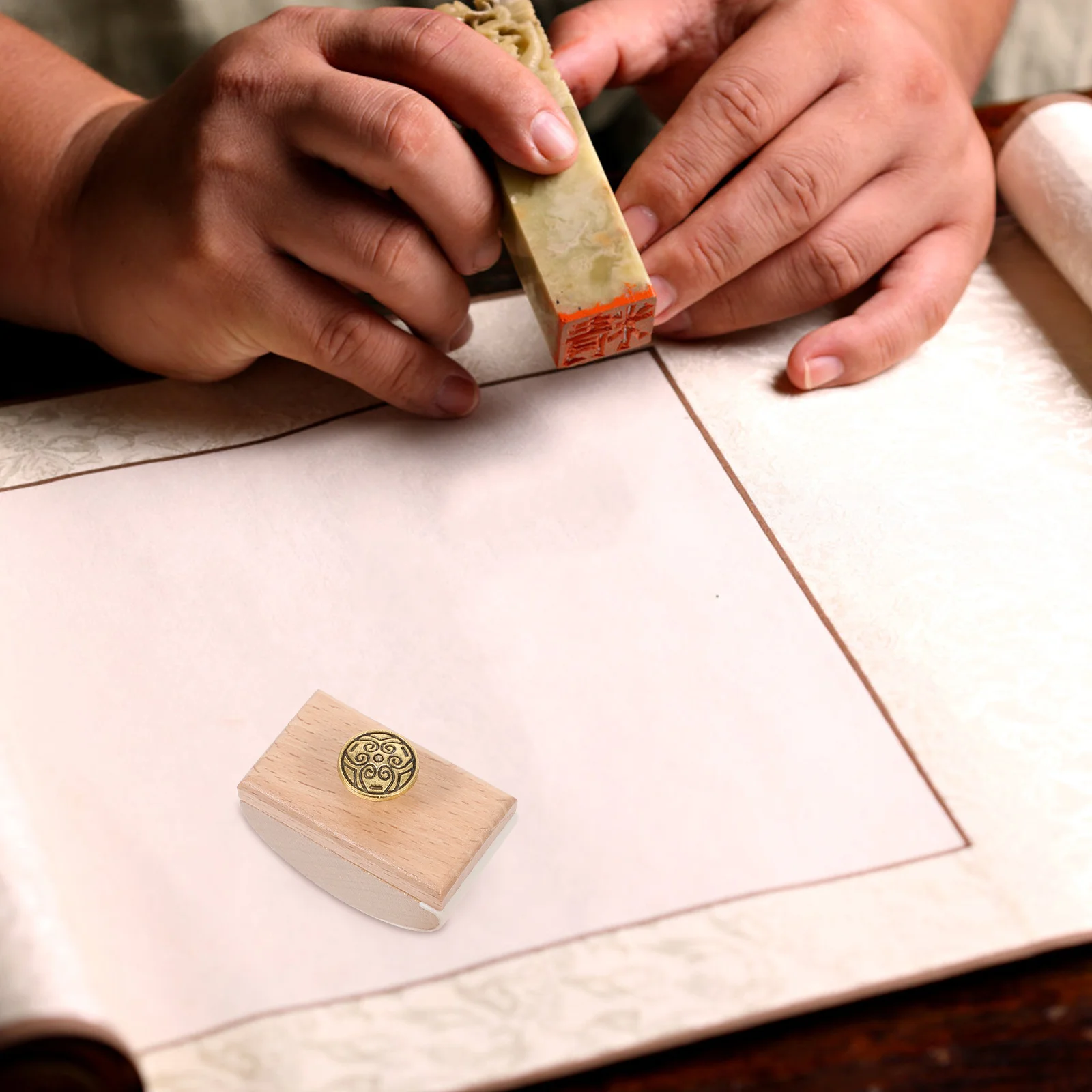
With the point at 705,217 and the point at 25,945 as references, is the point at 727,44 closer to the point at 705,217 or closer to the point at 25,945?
the point at 705,217

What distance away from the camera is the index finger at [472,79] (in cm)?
66

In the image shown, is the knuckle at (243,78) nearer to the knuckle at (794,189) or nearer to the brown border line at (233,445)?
the brown border line at (233,445)

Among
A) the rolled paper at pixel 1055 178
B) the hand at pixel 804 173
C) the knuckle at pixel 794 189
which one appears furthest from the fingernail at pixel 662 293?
the rolled paper at pixel 1055 178

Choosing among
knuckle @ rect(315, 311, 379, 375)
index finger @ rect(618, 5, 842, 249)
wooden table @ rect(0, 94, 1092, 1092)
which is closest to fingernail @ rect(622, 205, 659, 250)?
index finger @ rect(618, 5, 842, 249)

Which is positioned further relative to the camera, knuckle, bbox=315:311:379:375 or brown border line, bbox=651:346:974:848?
knuckle, bbox=315:311:379:375

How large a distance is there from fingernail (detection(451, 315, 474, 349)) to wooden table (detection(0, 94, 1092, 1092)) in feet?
1.81

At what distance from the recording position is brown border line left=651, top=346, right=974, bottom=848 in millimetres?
591

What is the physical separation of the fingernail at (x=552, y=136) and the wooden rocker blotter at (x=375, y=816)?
0.39 metres

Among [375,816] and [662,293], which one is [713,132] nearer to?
[662,293]

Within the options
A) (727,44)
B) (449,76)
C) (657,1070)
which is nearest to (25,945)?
(657,1070)

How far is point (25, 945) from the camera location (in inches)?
18.6

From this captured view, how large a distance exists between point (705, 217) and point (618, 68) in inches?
8.6

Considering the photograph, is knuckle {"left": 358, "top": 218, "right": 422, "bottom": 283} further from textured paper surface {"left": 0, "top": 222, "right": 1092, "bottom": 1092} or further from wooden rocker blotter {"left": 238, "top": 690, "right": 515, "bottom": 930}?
wooden rocker blotter {"left": 238, "top": 690, "right": 515, "bottom": 930}

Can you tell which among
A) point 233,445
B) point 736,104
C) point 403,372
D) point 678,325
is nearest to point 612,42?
point 736,104
